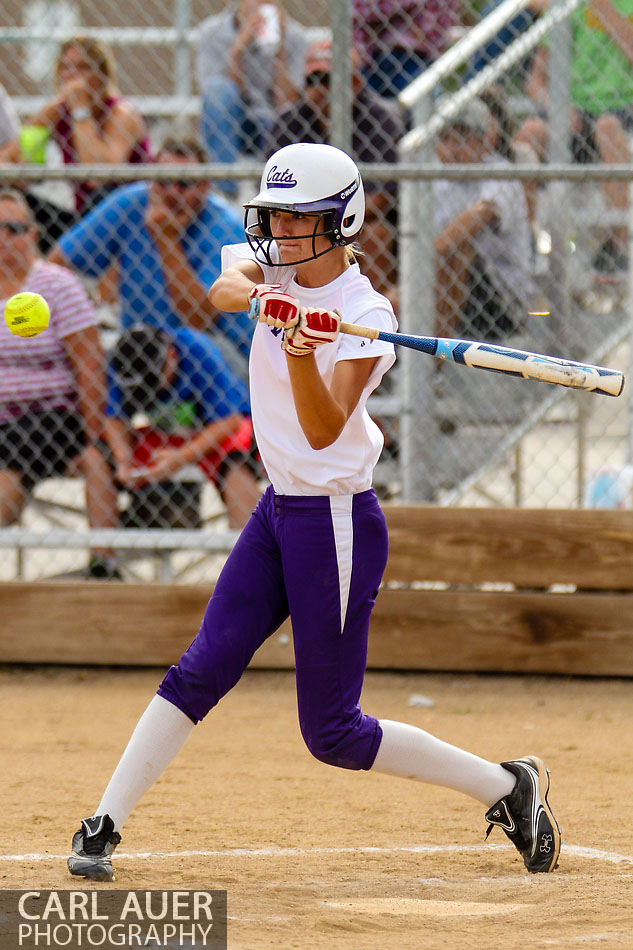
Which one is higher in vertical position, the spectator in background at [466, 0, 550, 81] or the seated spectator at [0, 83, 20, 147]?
the spectator in background at [466, 0, 550, 81]

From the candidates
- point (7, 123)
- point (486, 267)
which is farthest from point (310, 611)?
point (7, 123)

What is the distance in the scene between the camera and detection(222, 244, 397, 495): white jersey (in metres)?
3.12

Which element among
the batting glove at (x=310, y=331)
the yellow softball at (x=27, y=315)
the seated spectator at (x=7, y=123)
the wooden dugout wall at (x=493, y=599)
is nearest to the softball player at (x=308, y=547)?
the batting glove at (x=310, y=331)

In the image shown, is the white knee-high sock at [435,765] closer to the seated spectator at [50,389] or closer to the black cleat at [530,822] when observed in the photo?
the black cleat at [530,822]

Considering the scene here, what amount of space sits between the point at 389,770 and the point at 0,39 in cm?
631

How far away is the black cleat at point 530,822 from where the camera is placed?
3.37 metres

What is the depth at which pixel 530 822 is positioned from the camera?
337 cm

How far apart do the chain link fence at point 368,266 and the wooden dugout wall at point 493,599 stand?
0.31m

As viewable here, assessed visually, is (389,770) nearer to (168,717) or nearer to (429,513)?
(168,717)

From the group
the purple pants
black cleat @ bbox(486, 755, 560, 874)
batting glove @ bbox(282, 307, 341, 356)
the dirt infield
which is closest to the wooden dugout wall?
the dirt infield

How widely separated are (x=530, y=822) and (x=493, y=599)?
88.5 inches

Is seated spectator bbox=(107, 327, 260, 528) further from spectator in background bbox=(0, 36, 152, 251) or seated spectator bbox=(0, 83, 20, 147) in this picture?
seated spectator bbox=(0, 83, 20, 147)

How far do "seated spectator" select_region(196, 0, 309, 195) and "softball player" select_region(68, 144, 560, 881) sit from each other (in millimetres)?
3584

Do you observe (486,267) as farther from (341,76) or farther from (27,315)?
(27,315)
